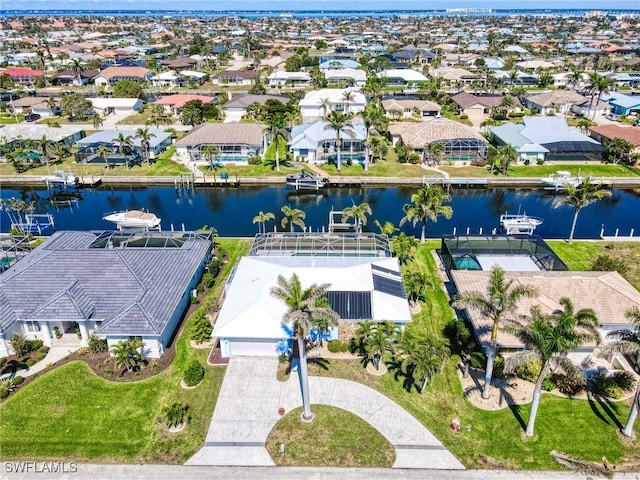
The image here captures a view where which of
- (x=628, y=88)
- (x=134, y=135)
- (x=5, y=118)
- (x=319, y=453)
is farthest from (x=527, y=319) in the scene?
(x=628, y=88)

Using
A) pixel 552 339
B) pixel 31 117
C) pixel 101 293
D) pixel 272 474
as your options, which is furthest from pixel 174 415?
pixel 31 117

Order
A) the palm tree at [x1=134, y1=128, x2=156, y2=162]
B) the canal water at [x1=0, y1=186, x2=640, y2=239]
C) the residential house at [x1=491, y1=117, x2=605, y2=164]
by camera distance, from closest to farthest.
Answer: the canal water at [x1=0, y1=186, x2=640, y2=239] → the palm tree at [x1=134, y1=128, x2=156, y2=162] → the residential house at [x1=491, y1=117, x2=605, y2=164]

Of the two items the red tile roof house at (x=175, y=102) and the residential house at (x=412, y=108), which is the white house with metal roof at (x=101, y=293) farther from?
the residential house at (x=412, y=108)

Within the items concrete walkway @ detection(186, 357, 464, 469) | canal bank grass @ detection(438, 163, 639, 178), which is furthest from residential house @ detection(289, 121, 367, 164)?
concrete walkway @ detection(186, 357, 464, 469)

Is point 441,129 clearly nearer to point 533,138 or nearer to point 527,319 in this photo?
point 533,138

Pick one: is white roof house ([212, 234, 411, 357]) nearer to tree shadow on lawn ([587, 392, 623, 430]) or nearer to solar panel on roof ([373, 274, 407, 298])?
solar panel on roof ([373, 274, 407, 298])

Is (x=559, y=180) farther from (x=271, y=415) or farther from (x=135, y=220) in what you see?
(x=135, y=220)
